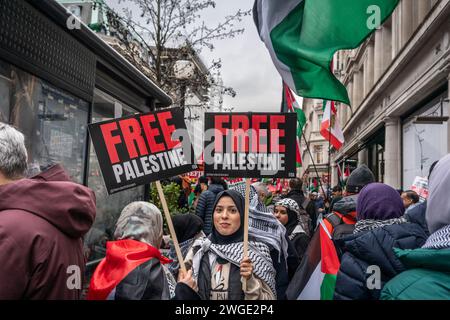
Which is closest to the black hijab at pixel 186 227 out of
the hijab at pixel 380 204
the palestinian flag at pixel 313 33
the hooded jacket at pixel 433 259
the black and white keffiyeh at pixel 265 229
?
the black and white keffiyeh at pixel 265 229

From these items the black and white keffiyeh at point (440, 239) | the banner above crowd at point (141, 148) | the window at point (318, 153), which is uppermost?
the window at point (318, 153)

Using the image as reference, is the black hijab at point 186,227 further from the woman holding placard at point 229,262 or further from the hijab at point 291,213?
the hijab at point 291,213

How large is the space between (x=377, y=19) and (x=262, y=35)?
1.23 meters

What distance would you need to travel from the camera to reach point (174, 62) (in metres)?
12.2

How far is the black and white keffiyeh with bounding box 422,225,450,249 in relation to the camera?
1.94 metres

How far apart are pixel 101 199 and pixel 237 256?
2245 mm

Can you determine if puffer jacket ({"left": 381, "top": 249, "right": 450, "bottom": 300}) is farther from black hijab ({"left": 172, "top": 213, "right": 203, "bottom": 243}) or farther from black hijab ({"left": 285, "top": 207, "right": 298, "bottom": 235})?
black hijab ({"left": 285, "top": 207, "right": 298, "bottom": 235})

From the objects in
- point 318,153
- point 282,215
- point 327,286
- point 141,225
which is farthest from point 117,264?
point 318,153

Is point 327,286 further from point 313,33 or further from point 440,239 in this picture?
point 313,33

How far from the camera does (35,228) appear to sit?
84.4 inches

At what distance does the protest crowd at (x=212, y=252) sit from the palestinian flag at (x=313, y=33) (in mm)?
1676

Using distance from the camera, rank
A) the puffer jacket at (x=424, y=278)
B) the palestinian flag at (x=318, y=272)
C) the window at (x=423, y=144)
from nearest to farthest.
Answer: the puffer jacket at (x=424, y=278) → the palestinian flag at (x=318, y=272) → the window at (x=423, y=144)

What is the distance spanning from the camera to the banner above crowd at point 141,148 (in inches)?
123
